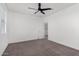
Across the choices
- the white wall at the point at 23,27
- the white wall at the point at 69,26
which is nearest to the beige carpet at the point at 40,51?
the white wall at the point at 69,26

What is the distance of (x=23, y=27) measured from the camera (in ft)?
21.1

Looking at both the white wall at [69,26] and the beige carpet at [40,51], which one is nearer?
the beige carpet at [40,51]

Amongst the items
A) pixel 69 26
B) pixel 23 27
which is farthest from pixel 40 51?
pixel 23 27

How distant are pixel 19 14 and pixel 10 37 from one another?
2.25m

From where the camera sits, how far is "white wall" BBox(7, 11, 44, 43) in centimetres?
553

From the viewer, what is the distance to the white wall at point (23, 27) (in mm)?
5527

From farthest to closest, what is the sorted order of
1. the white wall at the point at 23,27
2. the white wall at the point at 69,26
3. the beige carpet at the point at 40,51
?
1. the white wall at the point at 23,27
2. the white wall at the point at 69,26
3. the beige carpet at the point at 40,51

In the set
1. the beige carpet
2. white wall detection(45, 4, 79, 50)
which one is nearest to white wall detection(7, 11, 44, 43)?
the beige carpet

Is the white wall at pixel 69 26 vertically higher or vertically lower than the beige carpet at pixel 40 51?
higher

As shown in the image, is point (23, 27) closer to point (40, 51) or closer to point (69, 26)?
point (40, 51)

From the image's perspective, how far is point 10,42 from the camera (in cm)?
544

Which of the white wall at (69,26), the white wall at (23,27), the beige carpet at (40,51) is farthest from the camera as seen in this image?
the white wall at (23,27)

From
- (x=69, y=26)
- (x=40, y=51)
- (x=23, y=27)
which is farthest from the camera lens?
(x=23, y=27)

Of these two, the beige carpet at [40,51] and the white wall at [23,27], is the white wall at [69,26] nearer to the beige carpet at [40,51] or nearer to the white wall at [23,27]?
the beige carpet at [40,51]
